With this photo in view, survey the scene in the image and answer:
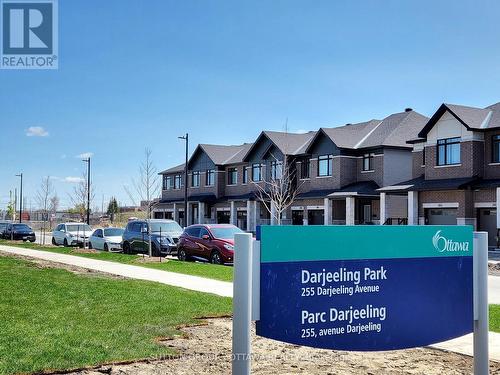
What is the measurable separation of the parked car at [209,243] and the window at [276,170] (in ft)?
81.4

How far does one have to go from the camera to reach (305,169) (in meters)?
48.7

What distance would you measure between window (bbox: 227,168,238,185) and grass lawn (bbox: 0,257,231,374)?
138ft

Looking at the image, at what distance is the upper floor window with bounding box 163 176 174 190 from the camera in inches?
2665

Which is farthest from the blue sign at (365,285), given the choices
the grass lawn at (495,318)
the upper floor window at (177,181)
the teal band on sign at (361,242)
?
the upper floor window at (177,181)

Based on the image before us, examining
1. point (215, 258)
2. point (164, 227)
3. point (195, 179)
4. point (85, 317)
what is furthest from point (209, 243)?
point (195, 179)

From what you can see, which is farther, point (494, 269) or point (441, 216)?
point (441, 216)

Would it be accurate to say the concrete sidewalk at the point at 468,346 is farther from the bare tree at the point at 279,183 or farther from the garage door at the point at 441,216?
the bare tree at the point at 279,183

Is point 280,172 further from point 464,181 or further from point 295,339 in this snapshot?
point 295,339

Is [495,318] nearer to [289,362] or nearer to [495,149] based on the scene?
[289,362]

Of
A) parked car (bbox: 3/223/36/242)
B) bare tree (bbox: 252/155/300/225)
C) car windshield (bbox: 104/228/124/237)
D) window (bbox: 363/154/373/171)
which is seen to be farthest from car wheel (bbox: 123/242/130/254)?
window (bbox: 363/154/373/171)

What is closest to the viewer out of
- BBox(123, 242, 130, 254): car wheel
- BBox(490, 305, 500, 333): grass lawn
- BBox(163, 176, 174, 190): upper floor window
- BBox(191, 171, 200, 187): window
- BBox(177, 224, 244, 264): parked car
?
BBox(490, 305, 500, 333): grass lawn

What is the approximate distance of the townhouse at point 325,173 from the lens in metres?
42.6

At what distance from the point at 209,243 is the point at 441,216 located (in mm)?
18565

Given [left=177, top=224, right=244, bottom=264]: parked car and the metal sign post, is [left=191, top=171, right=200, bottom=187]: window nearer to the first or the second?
[left=177, top=224, right=244, bottom=264]: parked car
